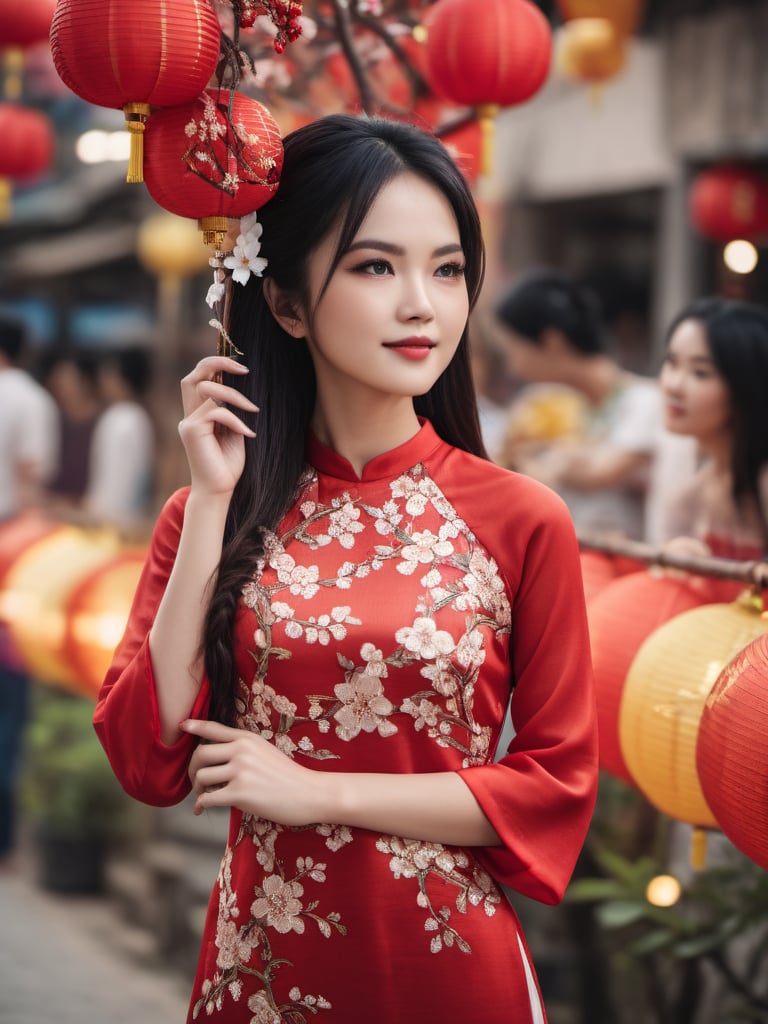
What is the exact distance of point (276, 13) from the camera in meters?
2.18

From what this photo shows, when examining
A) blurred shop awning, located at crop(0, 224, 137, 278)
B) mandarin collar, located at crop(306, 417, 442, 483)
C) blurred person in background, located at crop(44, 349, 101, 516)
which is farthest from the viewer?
blurred shop awning, located at crop(0, 224, 137, 278)

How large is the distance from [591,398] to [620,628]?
2.81 metres

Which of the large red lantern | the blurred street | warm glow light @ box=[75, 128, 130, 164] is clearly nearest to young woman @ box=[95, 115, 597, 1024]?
the blurred street

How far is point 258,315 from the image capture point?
89.7 inches

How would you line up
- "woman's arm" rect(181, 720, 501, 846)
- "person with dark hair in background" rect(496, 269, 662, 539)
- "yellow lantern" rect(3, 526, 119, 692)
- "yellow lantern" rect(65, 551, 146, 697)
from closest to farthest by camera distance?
1. "woman's arm" rect(181, 720, 501, 846)
2. "yellow lantern" rect(65, 551, 146, 697)
3. "yellow lantern" rect(3, 526, 119, 692)
4. "person with dark hair in background" rect(496, 269, 662, 539)

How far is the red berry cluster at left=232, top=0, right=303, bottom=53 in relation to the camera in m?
2.18

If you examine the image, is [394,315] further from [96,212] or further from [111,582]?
[96,212]

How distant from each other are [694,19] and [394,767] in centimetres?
667

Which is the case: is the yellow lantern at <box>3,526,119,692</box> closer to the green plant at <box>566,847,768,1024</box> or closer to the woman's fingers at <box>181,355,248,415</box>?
the green plant at <box>566,847,768,1024</box>

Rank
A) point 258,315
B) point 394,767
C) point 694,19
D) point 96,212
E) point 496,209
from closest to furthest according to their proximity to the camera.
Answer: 1. point 394,767
2. point 258,315
3. point 694,19
4. point 496,209
5. point 96,212

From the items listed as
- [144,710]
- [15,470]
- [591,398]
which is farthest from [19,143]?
[144,710]

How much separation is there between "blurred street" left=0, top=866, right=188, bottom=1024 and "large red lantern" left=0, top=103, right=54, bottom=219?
10.8 ft

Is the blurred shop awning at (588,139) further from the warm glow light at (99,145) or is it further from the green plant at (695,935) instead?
the green plant at (695,935)

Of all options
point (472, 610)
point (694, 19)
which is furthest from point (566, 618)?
point (694, 19)
